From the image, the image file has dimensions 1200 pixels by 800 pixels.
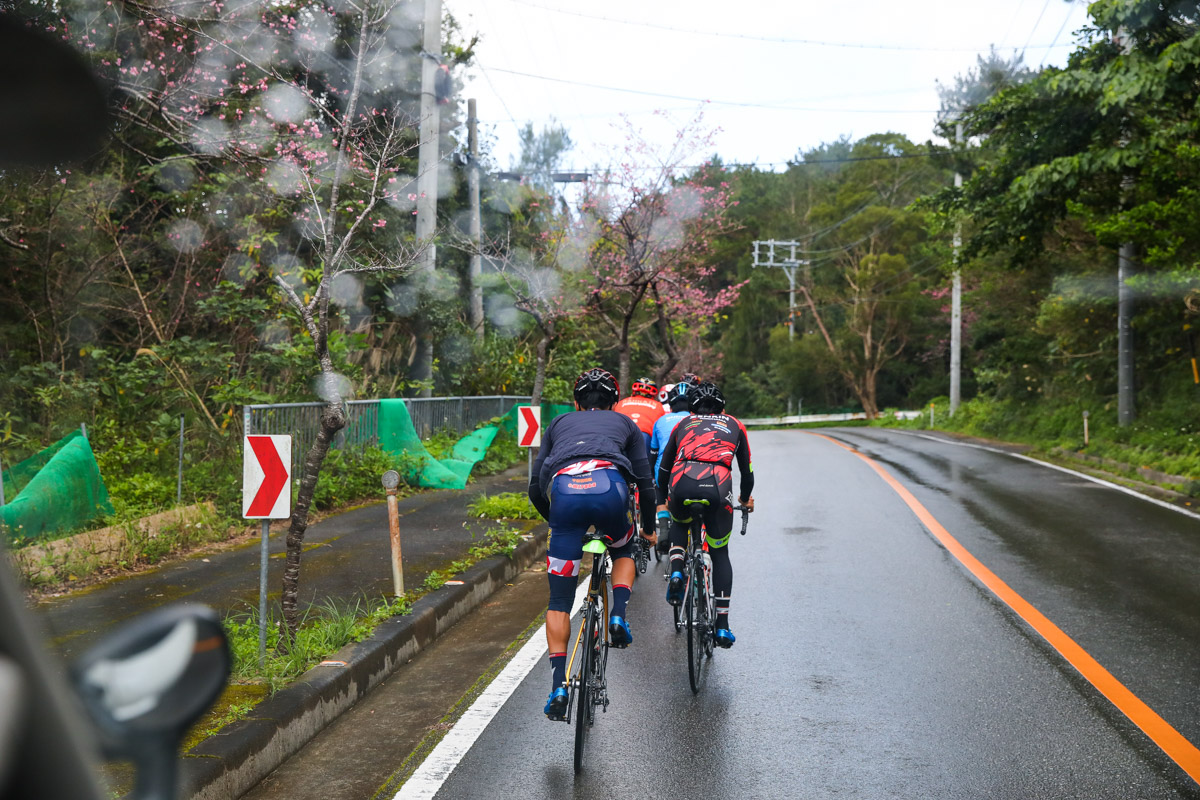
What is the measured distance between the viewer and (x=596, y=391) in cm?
552

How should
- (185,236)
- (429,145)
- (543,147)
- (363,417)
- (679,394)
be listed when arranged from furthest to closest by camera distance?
(543,147), (429,145), (185,236), (363,417), (679,394)

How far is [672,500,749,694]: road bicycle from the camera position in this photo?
18.4 ft

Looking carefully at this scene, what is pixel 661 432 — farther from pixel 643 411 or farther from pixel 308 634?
pixel 308 634

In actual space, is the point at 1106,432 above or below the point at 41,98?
below

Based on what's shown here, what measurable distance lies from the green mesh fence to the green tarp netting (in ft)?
16.0

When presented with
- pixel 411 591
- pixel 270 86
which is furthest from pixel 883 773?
pixel 270 86

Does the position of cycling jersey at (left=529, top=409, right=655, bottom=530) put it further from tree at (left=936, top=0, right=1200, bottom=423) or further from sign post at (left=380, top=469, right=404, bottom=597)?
tree at (left=936, top=0, right=1200, bottom=423)

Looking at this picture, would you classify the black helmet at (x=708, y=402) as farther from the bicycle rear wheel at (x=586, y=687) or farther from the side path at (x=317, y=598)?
the side path at (x=317, y=598)

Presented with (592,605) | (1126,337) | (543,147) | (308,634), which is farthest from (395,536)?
(543,147)

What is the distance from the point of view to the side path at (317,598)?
427 cm

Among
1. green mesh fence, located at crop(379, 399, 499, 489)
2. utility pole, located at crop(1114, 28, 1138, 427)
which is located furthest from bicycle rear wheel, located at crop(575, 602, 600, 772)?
utility pole, located at crop(1114, 28, 1138, 427)

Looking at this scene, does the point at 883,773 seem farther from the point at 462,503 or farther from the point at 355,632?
the point at 462,503

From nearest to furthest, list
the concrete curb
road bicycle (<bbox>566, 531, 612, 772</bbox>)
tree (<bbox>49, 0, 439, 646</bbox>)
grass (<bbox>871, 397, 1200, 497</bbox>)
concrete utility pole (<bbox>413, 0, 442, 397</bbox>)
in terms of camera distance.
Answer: the concrete curb < road bicycle (<bbox>566, 531, 612, 772</bbox>) < tree (<bbox>49, 0, 439, 646</bbox>) < concrete utility pole (<bbox>413, 0, 442, 397</bbox>) < grass (<bbox>871, 397, 1200, 497</bbox>)

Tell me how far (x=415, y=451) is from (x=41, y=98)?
511 inches
